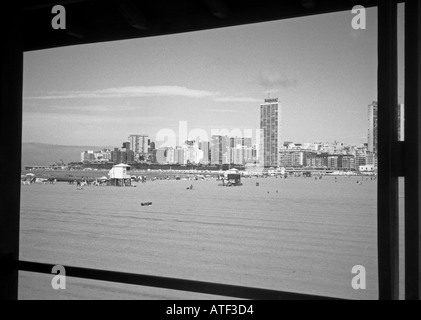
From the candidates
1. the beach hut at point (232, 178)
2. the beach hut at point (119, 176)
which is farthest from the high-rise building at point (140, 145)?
the beach hut at point (232, 178)

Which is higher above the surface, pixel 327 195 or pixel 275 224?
pixel 327 195

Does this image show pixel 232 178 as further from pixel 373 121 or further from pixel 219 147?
pixel 373 121

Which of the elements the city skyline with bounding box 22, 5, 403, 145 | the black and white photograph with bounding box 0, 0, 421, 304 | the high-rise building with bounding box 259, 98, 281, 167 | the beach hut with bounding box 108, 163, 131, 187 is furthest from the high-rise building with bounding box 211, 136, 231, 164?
the beach hut with bounding box 108, 163, 131, 187

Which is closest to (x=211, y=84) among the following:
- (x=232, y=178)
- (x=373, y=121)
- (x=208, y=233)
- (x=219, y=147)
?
(x=232, y=178)

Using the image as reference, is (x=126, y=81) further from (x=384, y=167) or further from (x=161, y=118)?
(x=384, y=167)

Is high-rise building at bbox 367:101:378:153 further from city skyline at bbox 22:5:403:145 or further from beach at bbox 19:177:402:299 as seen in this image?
city skyline at bbox 22:5:403:145

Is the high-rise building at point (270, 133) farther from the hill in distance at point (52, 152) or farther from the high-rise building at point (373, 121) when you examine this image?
the high-rise building at point (373, 121)

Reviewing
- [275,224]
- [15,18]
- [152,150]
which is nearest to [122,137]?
[152,150]

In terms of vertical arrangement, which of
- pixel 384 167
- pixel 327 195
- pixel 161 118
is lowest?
pixel 327 195
